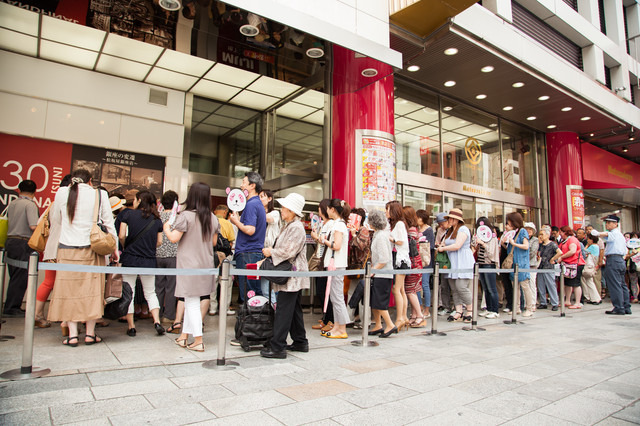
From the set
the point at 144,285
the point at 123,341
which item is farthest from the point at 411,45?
the point at 123,341

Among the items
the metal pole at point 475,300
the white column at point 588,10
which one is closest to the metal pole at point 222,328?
the metal pole at point 475,300

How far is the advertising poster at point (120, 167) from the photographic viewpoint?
8.38 m

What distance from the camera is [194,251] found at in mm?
4312

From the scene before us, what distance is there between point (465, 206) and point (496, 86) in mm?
3205

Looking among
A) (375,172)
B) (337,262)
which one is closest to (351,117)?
(375,172)

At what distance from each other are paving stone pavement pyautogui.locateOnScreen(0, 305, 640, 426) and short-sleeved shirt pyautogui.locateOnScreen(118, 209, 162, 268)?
0.89m

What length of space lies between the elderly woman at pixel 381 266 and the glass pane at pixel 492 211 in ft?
23.8

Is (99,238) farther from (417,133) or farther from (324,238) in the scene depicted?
(417,133)

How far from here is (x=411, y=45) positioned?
7688mm

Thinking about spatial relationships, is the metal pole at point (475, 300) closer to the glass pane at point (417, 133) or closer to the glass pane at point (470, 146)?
the glass pane at point (417, 133)

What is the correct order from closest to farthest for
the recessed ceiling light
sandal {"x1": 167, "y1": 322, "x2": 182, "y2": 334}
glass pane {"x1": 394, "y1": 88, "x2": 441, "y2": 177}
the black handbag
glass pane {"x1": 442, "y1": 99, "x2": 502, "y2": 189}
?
1. the black handbag
2. sandal {"x1": 167, "y1": 322, "x2": 182, "y2": 334}
3. the recessed ceiling light
4. glass pane {"x1": 394, "y1": 88, "x2": 441, "y2": 177}
5. glass pane {"x1": 442, "y1": 99, "x2": 502, "y2": 189}

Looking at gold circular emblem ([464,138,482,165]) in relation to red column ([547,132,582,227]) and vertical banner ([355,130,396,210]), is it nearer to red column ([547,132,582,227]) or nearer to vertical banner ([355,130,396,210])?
red column ([547,132,582,227])

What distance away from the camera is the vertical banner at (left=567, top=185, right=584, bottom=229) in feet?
44.0

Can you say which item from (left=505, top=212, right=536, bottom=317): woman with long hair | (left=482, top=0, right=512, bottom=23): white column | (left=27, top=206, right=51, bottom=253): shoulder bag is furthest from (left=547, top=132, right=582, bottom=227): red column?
(left=27, top=206, right=51, bottom=253): shoulder bag
